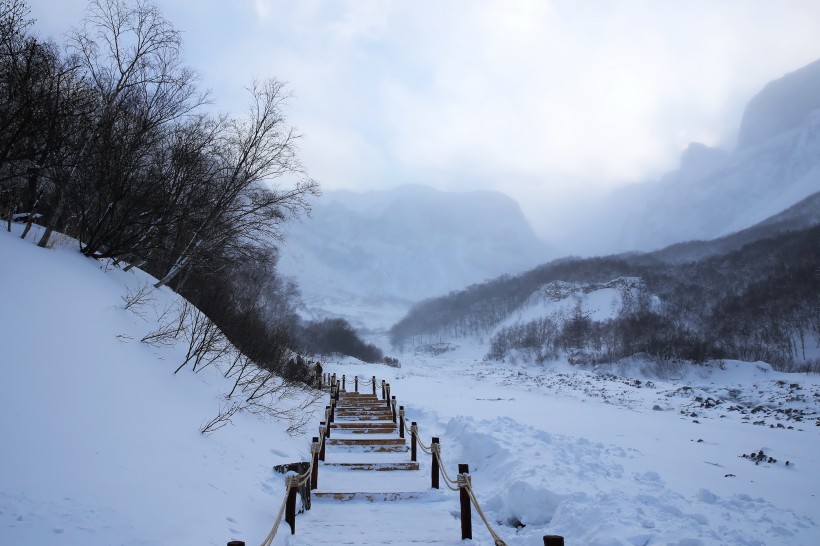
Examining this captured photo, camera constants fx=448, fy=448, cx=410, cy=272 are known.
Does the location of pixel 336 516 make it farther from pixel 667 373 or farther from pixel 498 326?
pixel 498 326

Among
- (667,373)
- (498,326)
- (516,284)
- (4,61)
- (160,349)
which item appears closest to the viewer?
(4,61)

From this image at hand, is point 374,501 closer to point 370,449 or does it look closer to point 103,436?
point 370,449

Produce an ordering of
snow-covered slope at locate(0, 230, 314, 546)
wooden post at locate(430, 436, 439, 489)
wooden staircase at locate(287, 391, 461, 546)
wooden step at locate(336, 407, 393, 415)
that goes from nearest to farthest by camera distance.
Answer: snow-covered slope at locate(0, 230, 314, 546) < wooden staircase at locate(287, 391, 461, 546) < wooden post at locate(430, 436, 439, 489) < wooden step at locate(336, 407, 393, 415)

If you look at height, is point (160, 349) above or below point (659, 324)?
below

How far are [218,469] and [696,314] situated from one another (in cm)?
8687

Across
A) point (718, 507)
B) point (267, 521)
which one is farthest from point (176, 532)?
point (718, 507)

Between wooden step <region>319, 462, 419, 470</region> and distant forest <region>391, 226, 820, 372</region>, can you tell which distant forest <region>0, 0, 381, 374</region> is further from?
distant forest <region>391, 226, 820, 372</region>

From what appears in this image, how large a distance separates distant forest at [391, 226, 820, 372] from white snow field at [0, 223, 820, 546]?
36069 mm

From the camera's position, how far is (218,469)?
6.70 m

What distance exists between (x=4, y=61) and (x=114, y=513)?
26.9 ft

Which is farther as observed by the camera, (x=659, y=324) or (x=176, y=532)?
(x=659, y=324)

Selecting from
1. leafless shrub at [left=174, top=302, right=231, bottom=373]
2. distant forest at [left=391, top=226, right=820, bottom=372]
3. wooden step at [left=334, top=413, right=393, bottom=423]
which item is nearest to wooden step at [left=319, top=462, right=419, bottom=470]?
leafless shrub at [left=174, top=302, right=231, bottom=373]

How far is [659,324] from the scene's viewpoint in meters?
64.9

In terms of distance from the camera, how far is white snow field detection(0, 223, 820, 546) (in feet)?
15.0
